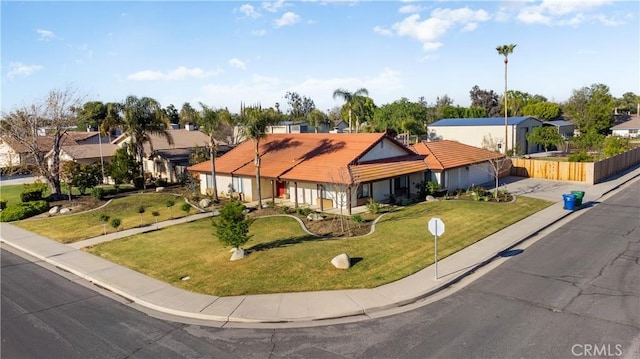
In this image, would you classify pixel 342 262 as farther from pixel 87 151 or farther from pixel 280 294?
pixel 87 151

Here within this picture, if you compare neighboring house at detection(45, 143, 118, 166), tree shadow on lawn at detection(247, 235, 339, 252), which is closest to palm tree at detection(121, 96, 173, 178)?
neighboring house at detection(45, 143, 118, 166)

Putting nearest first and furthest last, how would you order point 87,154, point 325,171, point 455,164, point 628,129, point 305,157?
point 325,171, point 305,157, point 455,164, point 87,154, point 628,129

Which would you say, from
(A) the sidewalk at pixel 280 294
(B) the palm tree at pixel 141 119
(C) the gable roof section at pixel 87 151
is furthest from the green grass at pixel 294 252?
(C) the gable roof section at pixel 87 151

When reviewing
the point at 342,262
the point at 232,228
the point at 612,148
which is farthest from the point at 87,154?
the point at 612,148

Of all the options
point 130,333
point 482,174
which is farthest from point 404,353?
point 482,174

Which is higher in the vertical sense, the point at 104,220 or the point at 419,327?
the point at 104,220

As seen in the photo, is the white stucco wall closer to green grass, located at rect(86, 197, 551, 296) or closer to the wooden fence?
green grass, located at rect(86, 197, 551, 296)

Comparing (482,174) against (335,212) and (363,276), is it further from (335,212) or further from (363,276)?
(363,276)
